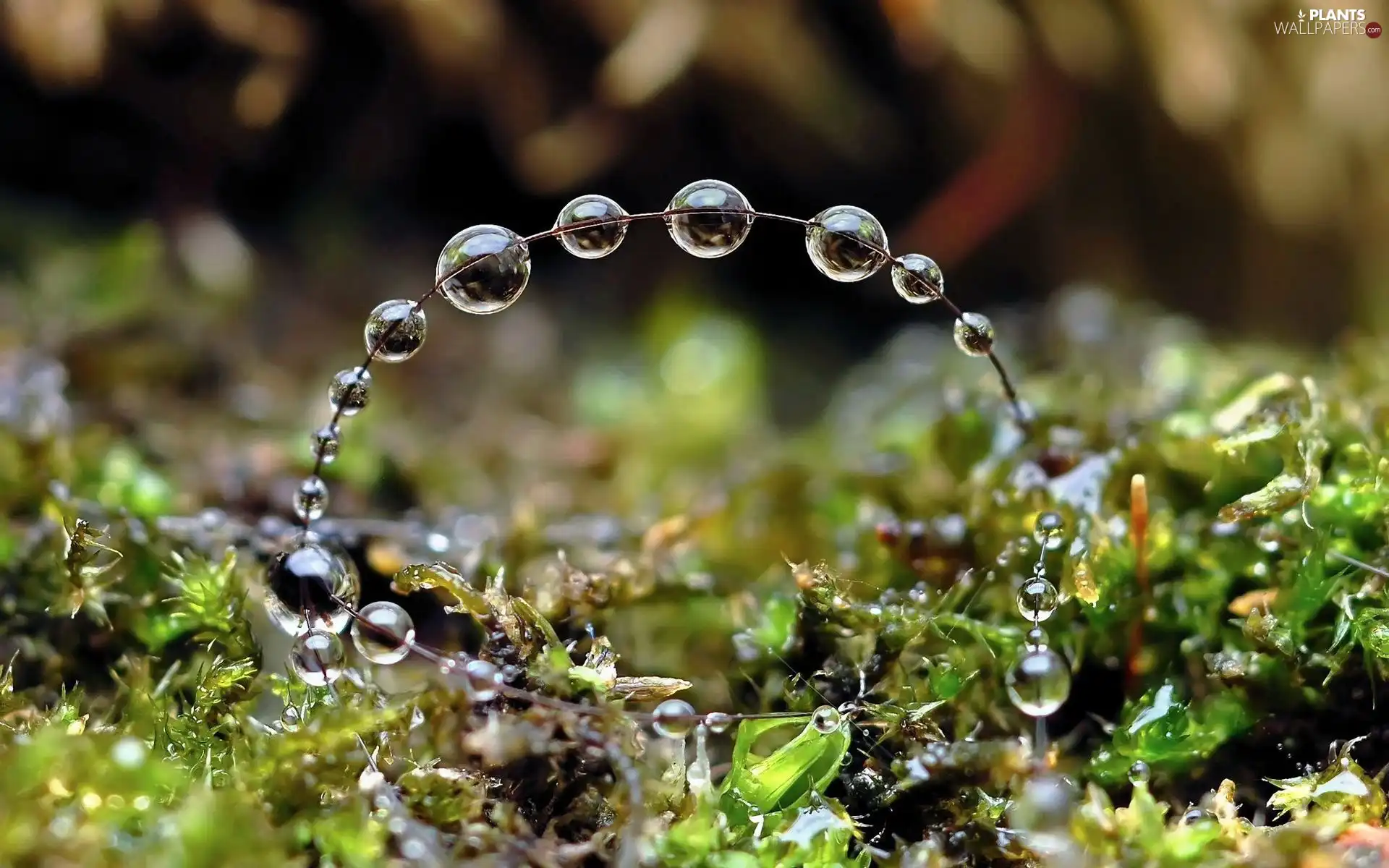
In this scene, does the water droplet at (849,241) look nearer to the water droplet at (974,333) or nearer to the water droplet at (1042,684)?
the water droplet at (974,333)

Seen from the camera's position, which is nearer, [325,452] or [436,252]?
[325,452]

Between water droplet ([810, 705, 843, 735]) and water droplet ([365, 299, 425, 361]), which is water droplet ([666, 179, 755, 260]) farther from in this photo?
water droplet ([810, 705, 843, 735])

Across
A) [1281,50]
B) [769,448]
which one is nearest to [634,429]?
[769,448]

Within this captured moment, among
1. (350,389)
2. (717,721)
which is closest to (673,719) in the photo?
(717,721)

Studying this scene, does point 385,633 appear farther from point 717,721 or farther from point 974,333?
point 974,333

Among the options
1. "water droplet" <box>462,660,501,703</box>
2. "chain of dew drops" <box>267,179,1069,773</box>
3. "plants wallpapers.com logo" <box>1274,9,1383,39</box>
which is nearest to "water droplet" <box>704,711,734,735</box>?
"chain of dew drops" <box>267,179,1069,773</box>

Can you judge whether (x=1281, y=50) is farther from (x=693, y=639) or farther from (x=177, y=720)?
(x=177, y=720)
